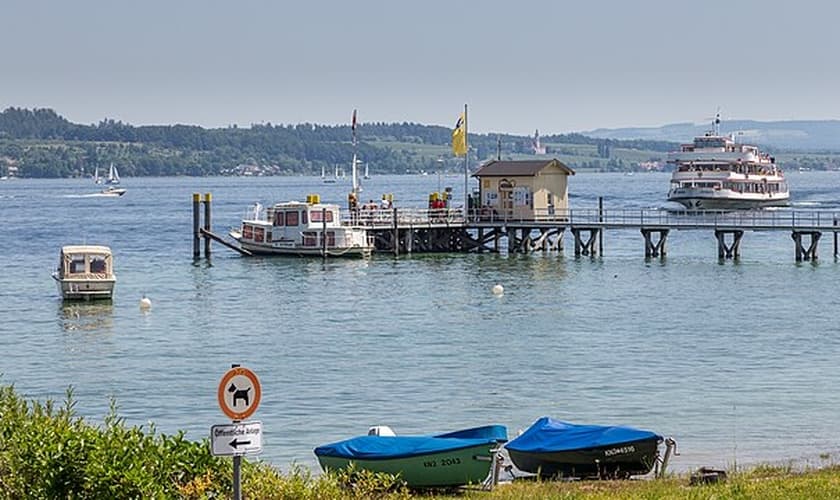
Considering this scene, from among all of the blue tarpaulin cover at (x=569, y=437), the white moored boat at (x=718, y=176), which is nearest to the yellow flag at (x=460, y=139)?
the white moored boat at (x=718, y=176)

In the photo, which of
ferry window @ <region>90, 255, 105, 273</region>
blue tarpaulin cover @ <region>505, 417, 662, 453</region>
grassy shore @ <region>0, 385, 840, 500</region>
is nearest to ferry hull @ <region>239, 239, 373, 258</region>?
ferry window @ <region>90, 255, 105, 273</region>

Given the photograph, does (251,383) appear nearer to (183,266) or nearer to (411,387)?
(411,387)

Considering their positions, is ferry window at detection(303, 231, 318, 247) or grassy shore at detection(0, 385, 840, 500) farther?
ferry window at detection(303, 231, 318, 247)

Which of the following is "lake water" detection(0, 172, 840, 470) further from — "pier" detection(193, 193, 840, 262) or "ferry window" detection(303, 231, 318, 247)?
"ferry window" detection(303, 231, 318, 247)

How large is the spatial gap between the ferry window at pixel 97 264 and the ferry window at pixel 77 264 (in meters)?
0.37

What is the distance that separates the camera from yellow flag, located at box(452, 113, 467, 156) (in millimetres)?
81575

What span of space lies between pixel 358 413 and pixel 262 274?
36.1 metres

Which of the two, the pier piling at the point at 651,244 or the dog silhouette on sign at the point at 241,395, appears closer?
the dog silhouette on sign at the point at 241,395

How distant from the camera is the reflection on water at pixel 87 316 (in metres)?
49.8

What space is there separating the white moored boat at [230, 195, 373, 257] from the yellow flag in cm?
957

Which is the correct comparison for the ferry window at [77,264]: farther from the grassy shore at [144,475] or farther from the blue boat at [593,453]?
the grassy shore at [144,475]

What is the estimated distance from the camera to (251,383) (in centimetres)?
1473

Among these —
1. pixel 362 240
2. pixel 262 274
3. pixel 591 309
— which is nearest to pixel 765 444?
pixel 591 309

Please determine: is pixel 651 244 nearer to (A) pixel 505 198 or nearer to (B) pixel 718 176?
(A) pixel 505 198
